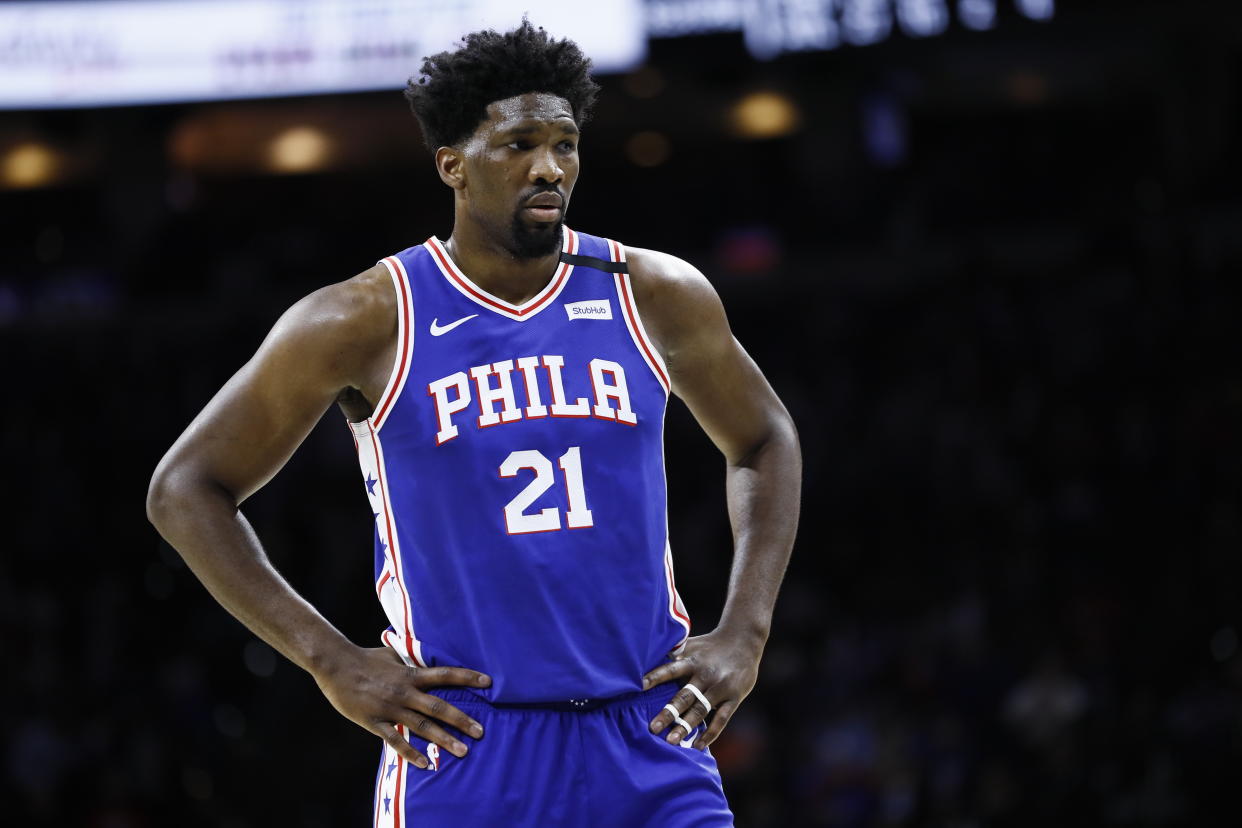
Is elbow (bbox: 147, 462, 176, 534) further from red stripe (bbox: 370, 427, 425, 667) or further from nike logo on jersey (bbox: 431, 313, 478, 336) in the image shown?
nike logo on jersey (bbox: 431, 313, 478, 336)

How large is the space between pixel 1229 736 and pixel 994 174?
25.6ft

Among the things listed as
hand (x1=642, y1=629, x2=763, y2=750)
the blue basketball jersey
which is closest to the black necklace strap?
the blue basketball jersey

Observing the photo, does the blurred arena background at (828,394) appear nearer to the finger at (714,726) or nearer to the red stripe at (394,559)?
the finger at (714,726)

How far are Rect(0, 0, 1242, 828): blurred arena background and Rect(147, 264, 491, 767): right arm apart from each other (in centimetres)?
635

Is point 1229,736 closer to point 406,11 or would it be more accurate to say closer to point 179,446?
point 179,446

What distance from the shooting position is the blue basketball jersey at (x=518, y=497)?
121 inches

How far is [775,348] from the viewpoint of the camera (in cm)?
1312

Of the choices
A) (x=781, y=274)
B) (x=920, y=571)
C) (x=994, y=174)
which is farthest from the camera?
(x=994, y=174)

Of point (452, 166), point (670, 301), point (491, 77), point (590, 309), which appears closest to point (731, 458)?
point (670, 301)

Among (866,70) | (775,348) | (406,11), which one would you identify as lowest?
(775,348)

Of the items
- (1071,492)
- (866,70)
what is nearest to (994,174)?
(866,70)

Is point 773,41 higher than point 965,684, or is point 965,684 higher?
point 773,41

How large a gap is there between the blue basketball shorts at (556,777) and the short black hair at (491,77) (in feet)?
3.88

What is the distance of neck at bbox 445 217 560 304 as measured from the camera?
332cm
